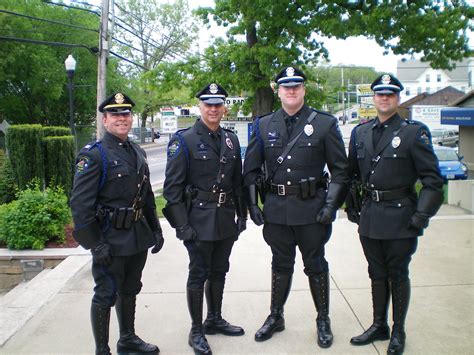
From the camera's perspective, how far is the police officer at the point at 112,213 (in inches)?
120

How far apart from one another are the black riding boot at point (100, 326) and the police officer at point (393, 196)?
179 centimetres

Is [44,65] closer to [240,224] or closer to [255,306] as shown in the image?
[255,306]

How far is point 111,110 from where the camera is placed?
3.20 m

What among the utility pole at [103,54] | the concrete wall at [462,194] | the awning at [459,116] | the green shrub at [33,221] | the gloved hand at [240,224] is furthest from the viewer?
the awning at [459,116]

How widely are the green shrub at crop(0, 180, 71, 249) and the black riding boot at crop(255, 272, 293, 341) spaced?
374 centimetres

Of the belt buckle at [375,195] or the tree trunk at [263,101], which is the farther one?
the tree trunk at [263,101]

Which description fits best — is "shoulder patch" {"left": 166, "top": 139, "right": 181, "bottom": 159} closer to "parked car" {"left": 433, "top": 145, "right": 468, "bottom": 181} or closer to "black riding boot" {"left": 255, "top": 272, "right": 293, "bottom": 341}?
"black riding boot" {"left": 255, "top": 272, "right": 293, "bottom": 341}

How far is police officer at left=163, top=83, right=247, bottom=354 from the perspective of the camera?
11.1 feet

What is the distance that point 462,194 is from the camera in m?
8.49

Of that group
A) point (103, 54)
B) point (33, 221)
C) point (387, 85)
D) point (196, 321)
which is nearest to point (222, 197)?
point (196, 321)

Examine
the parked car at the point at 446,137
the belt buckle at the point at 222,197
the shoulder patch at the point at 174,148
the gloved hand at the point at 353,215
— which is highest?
the parked car at the point at 446,137

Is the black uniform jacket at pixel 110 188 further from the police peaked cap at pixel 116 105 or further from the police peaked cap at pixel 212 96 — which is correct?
the police peaked cap at pixel 212 96

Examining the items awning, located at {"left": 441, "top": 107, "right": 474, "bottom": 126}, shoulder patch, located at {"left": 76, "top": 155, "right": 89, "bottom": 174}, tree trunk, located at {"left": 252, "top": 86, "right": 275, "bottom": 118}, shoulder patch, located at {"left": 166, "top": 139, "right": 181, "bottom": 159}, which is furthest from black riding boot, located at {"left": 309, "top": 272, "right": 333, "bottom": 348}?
awning, located at {"left": 441, "top": 107, "right": 474, "bottom": 126}

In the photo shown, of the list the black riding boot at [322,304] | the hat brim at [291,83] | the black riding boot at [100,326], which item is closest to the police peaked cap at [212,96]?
the hat brim at [291,83]
